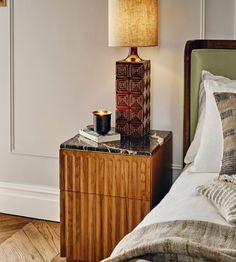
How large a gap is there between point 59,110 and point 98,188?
80 centimetres

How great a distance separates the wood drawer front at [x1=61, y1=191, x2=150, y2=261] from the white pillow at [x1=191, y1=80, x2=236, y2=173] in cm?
35

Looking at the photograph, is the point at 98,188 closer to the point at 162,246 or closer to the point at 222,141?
the point at 222,141

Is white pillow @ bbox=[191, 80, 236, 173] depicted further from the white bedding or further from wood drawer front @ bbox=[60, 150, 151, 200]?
wood drawer front @ bbox=[60, 150, 151, 200]

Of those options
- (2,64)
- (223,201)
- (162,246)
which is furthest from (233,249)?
(2,64)

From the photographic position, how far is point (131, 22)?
274cm

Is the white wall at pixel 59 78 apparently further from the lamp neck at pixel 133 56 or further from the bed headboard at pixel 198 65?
the lamp neck at pixel 133 56

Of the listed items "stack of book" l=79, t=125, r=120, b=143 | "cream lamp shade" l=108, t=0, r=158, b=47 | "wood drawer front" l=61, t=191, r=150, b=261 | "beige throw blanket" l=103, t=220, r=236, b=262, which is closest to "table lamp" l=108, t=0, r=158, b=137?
"cream lamp shade" l=108, t=0, r=158, b=47

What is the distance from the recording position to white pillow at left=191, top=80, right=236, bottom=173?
2.50m

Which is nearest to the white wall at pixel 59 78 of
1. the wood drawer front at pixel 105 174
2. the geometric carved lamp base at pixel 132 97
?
the geometric carved lamp base at pixel 132 97

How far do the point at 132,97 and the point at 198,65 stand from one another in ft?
1.26

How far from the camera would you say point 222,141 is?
248cm

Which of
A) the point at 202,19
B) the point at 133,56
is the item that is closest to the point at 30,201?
the point at 133,56

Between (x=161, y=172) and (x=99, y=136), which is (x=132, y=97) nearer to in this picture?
(x=99, y=136)

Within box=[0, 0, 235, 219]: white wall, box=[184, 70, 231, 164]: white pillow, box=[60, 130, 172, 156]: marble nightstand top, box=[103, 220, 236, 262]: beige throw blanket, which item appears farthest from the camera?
box=[0, 0, 235, 219]: white wall
